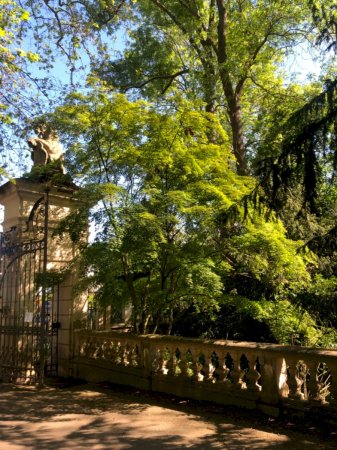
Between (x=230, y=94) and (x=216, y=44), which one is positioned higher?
(x=216, y=44)

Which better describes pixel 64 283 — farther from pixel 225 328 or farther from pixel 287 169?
pixel 287 169

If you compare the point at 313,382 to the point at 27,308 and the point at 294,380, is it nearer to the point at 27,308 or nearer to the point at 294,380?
the point at 294,380

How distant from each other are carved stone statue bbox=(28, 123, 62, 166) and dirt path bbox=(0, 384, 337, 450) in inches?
196

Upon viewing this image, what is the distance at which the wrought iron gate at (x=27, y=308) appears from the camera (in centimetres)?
877

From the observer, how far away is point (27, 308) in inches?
375

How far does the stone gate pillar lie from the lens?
31.4 ft

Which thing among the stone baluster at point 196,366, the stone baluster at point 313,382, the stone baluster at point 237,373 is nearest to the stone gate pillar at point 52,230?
the stone baluster at point 196,366

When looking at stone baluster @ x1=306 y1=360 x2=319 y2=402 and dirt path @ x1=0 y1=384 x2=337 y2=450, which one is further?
stone baluster @ x1=306 y1=360 x2=319 y2=402

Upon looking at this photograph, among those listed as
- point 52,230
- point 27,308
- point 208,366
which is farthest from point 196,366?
point 52,230

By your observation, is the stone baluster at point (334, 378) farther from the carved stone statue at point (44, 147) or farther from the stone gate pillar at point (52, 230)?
the carved stone statue at point (44, 147)

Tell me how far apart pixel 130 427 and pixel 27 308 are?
4.60 metres

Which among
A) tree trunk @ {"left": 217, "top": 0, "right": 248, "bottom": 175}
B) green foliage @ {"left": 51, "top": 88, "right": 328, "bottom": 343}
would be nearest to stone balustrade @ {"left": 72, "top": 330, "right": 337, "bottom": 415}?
green foliage @ {"left": 51, "top": 88, "right": 328, "bottom": 343}

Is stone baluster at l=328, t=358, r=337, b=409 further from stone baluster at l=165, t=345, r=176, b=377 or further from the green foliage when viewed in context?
stone baluster at l=165, t=345, r=176, b=377

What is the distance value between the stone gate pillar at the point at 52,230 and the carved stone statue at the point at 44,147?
2.30 feet
